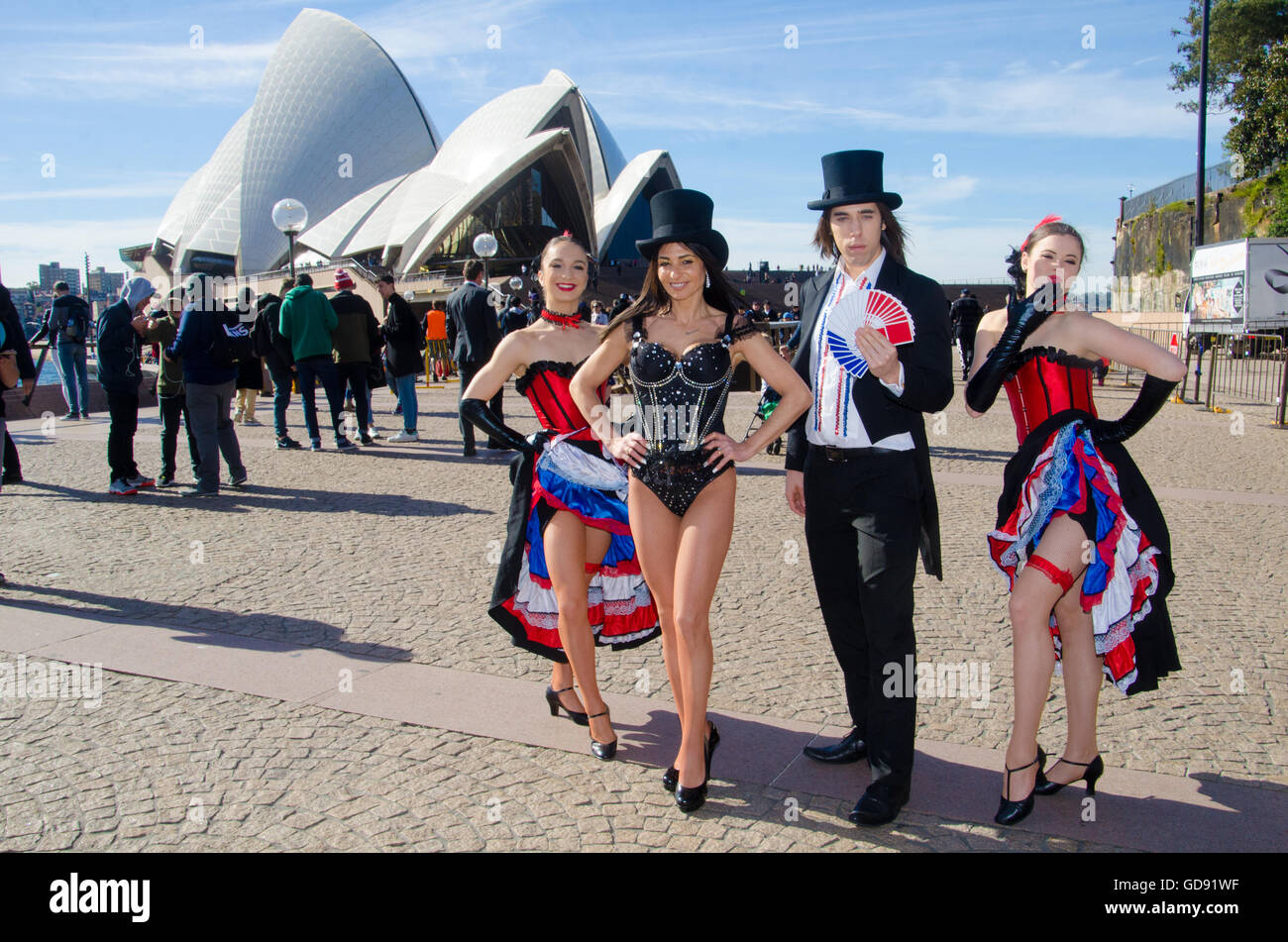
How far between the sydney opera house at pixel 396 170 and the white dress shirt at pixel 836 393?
46.0 metres

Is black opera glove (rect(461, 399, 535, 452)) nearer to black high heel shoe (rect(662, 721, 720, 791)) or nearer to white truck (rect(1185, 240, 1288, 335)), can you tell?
black high heel shoe (rect(662, 721, 720, 791))

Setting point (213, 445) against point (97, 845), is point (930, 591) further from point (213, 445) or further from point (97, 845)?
point (213, 445)

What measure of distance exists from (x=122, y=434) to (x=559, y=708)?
6524 mm

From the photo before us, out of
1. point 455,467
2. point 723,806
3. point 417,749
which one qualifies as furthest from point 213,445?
point 723,806

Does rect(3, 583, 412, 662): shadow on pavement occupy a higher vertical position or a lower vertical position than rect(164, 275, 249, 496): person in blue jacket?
lower

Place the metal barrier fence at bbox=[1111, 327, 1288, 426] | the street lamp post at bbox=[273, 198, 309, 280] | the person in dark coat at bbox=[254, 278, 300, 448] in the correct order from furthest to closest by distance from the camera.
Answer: the street lamp post at bbox=[273, 198, 309, 280], the metal barrier fence at bbox=[1111, 327, 1288, 426], the person in dark coat at bbox=[254, 278, 300, 448]

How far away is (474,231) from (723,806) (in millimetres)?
52165

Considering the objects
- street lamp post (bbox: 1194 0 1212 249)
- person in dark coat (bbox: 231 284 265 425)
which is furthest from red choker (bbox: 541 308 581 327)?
street lamp post (bbox: 1194 0 1212 249)

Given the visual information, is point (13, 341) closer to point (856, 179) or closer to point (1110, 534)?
point (856, 179)

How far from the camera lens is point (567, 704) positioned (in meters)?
3.60

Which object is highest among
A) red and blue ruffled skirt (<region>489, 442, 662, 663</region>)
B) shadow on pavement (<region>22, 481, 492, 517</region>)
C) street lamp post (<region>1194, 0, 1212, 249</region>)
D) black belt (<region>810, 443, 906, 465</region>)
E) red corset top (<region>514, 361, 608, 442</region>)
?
street lamp post (<region>1194, 0, 1212, 249</region>)

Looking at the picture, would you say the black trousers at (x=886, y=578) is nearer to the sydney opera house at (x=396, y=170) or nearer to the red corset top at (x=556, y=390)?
the red corset top at (x=556, y=390)

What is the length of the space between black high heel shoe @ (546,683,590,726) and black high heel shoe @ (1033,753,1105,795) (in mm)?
1566

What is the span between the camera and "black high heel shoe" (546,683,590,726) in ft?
11.7
